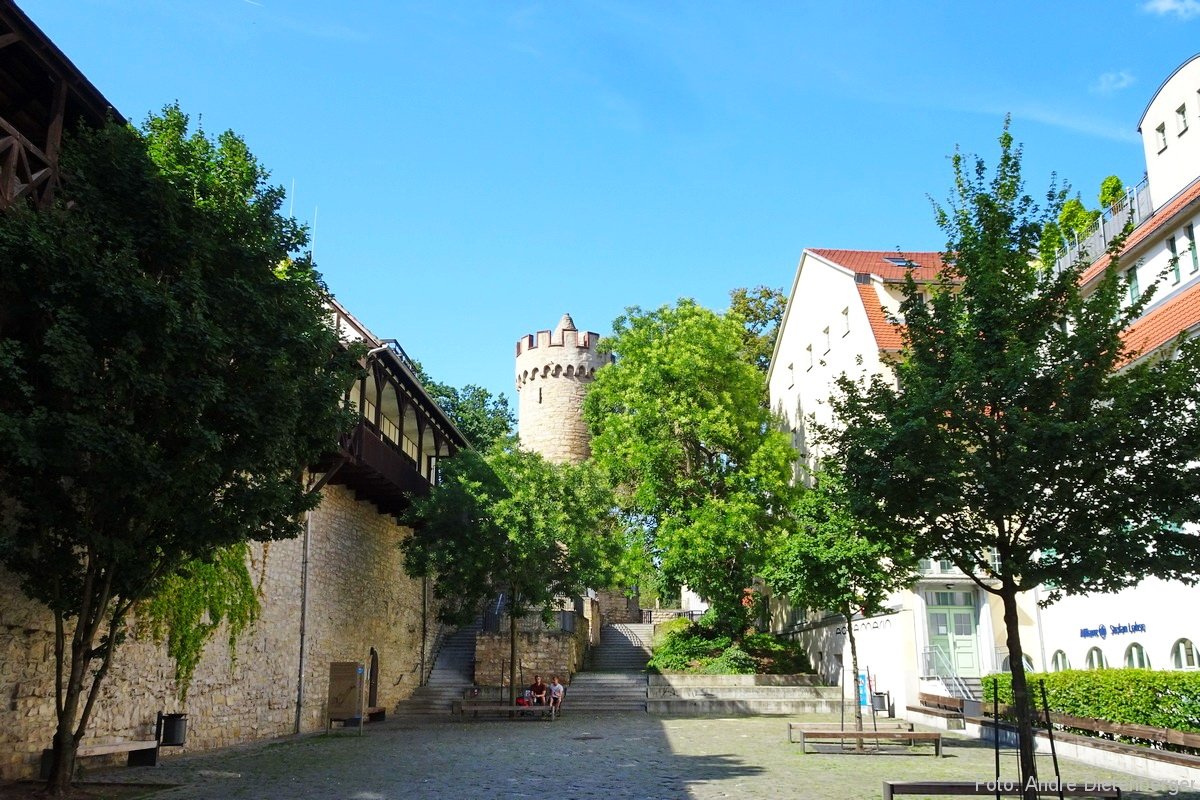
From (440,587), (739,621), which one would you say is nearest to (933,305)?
(440,587)

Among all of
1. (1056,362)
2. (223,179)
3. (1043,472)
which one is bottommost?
(1043,472)

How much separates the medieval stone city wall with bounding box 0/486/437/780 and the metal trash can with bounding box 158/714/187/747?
0.26m

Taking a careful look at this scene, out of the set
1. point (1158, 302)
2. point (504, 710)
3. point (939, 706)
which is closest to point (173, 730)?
point (504, 710)

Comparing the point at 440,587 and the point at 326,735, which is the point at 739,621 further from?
the point at 326,735

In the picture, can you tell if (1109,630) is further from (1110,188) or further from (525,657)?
(1110,188)

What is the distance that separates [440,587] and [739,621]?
953 cm

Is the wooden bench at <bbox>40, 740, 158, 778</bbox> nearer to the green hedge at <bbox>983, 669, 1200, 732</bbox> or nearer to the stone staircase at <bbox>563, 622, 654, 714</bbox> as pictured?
the green hedge at <bbox>983, 669, 1200, 732</bbox>

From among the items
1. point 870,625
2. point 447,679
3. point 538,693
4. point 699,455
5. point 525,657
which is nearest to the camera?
point 538,693

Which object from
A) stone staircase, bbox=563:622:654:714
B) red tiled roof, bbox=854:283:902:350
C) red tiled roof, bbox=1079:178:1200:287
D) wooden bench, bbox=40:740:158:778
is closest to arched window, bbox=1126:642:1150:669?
red tiled roof, bbox=1079:178:1200:287

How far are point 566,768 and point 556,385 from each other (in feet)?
118

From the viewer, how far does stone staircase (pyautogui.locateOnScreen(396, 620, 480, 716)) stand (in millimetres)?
27531

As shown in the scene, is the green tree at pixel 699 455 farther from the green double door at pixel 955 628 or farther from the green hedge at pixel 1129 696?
the green hedge at pixel 1129 696

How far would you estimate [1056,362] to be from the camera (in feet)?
31.5

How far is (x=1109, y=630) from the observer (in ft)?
60.1
